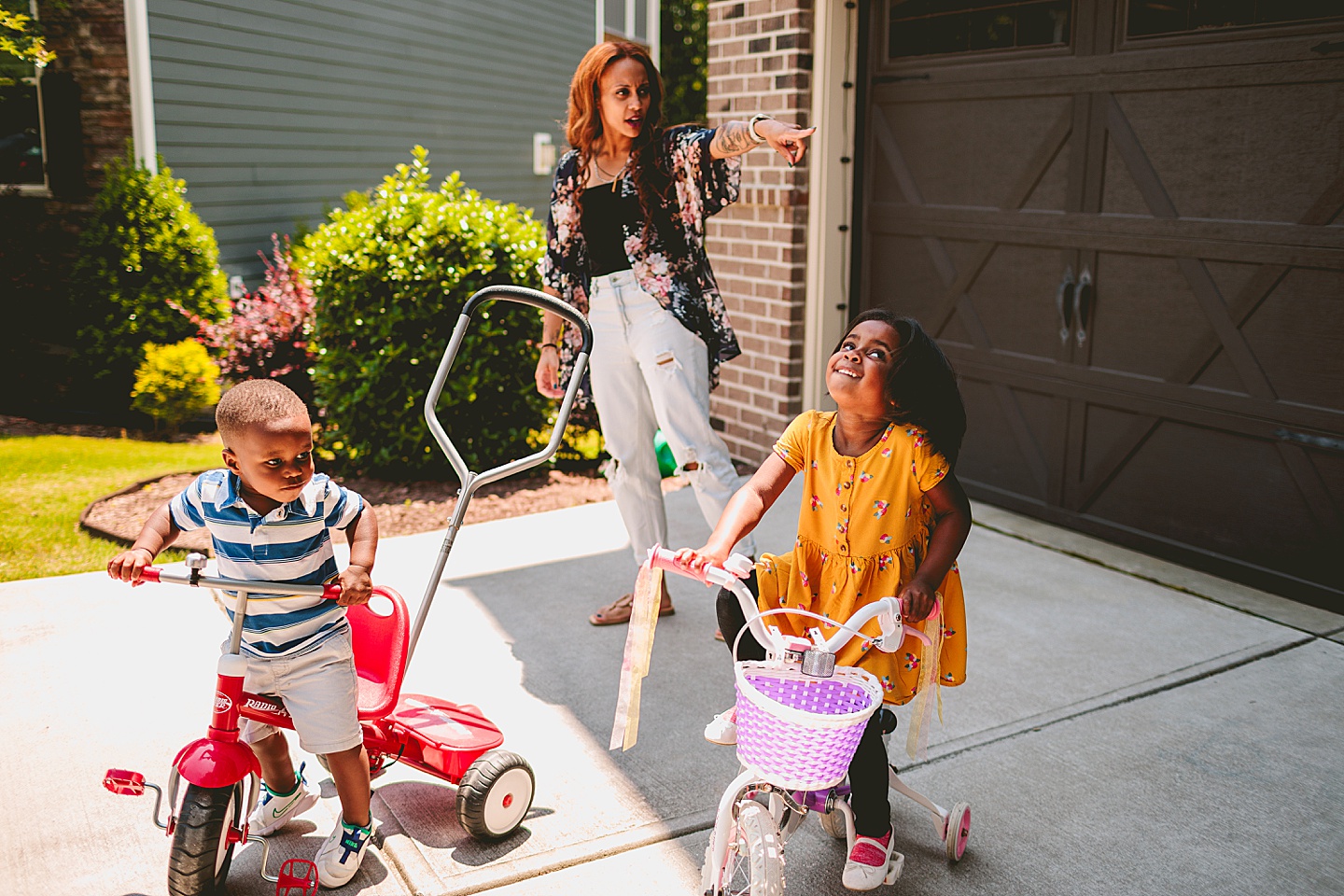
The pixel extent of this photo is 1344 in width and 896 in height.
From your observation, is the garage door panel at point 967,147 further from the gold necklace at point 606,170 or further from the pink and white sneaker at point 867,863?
the pink and white sneaker at point 867,863

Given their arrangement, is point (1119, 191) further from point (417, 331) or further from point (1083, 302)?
point (417, 331)

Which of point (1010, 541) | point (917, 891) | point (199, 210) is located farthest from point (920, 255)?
point (199, 210)

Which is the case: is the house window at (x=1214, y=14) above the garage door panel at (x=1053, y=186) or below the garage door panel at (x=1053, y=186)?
above

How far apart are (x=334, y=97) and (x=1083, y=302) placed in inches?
323

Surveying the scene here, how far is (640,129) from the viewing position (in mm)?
3896

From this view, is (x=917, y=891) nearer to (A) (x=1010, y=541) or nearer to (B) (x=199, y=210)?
(A) (x=1010, y=541)

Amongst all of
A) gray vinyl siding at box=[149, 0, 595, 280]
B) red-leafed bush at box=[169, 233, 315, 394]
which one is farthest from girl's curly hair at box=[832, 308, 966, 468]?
gray vinyl siding at box=[149, 0, 595, 280]

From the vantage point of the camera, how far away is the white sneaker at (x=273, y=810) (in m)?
2.79

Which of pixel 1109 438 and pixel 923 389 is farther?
pixel 1109 438

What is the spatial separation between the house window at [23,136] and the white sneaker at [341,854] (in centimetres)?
808

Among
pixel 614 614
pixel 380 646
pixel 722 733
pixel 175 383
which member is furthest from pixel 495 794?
pixel 175 383

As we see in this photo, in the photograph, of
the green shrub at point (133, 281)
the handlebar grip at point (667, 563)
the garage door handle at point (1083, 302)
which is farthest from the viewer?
the green shrub at point (133, 281)

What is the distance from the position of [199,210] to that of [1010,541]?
740 cm

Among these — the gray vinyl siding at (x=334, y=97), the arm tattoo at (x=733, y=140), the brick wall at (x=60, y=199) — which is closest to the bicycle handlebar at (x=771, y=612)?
the arm tattoo at (x=733, y=140)
